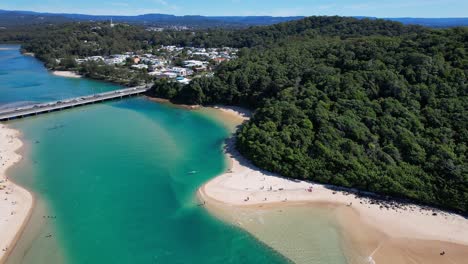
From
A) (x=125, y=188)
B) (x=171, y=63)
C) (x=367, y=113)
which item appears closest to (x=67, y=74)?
(x=171, y=63)

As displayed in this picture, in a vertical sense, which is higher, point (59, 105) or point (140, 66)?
point (140, 66)

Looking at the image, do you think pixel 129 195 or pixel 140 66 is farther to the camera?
pixel 140 66

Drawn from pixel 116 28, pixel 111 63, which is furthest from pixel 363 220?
pixel 116 28

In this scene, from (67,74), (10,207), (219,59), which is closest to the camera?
(10,207)

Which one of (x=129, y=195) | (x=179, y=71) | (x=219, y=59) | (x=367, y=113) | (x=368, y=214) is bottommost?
(x=129, y=195)

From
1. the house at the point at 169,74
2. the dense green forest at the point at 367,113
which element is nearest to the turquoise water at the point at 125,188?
the dense green forest at the point at 367,113

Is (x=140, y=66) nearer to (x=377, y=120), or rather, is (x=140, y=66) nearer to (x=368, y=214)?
(x=377, y=120)
